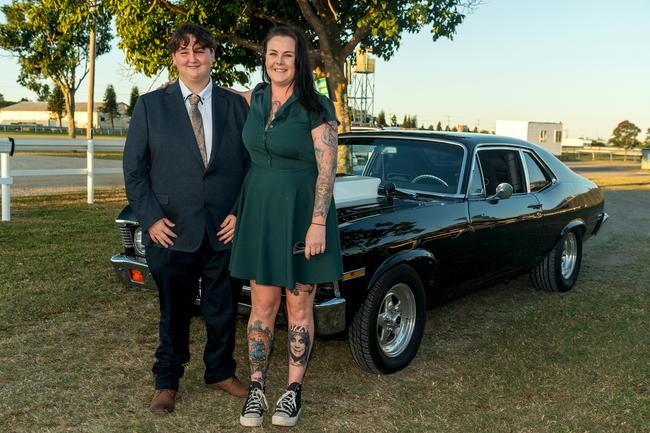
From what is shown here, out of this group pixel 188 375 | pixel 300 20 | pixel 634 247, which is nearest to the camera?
pixel 188 375

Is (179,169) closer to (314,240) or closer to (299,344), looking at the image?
(314,240)

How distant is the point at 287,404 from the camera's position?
323cm

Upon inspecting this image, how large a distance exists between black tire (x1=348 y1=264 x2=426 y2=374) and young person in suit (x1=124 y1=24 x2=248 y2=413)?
0.88 metres

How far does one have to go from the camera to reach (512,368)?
13.6 ft

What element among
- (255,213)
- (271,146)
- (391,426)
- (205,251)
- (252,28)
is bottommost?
(391,426)

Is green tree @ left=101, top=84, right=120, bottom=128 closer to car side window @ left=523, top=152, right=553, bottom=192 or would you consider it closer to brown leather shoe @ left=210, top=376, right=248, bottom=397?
car side window @ left=523, top=152, right=553, bottom=192

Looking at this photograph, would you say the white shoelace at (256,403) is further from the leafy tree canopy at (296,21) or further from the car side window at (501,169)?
the leafy tree canopy at (296,21)

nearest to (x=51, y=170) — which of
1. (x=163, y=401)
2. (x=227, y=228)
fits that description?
(x=163, y=401)

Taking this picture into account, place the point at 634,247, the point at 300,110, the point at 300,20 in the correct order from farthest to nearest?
the point at 300,20 → the point at 634,247 → the point at 300,110

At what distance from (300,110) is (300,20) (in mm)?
12018

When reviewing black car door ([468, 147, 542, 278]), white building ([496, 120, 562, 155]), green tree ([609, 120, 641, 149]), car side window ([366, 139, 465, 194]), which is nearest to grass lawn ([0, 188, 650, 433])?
black car door ([468, 147, 542, 278])

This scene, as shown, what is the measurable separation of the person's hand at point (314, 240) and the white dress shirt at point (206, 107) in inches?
27.6

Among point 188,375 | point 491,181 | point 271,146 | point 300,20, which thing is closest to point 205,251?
point 271,146

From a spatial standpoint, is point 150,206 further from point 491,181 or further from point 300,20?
point 300,20
